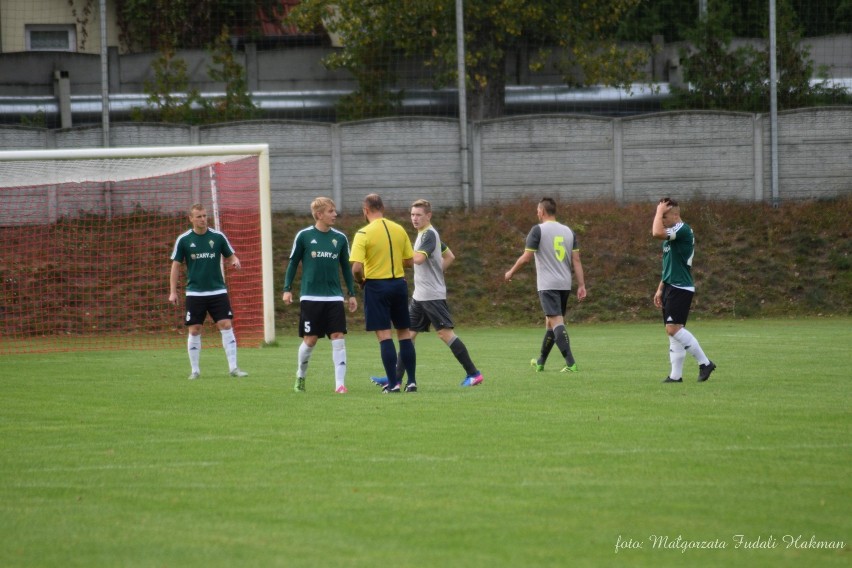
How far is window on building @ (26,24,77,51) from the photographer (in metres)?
34.5

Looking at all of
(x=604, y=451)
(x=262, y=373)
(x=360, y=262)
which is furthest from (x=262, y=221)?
(x=604, y=451)

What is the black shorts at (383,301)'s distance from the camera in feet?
36.9

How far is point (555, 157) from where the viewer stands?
27578mm

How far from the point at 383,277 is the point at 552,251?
2.95m

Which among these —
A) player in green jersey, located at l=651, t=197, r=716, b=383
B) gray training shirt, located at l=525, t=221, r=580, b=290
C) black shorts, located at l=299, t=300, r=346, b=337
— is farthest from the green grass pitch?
gray training shirt, located at l=525, t=221, r=580, b=290

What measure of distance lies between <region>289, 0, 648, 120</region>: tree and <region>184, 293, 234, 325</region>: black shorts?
15.6m

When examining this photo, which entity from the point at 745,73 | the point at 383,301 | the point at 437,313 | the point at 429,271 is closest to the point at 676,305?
the point at 437,313

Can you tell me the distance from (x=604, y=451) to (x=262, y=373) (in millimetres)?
7074

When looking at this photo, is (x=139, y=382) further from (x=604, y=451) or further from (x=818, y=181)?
(x=818, y=181)

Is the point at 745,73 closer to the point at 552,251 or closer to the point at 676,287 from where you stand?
the point at 552,251

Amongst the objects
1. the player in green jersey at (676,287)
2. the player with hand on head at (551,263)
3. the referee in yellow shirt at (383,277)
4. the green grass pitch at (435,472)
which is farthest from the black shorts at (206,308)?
the player in green jersey at (676,287)

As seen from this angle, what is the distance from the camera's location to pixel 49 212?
22.8 m

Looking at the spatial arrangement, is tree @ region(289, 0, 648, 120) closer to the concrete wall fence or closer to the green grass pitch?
the concrete wall fence

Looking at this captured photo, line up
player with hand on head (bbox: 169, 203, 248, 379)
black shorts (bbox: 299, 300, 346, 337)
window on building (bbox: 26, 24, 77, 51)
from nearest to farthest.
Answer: black shorts (bbox: 299, 300, 346, 337) < player with hand on head (bbox: 169, 203, 248, 379) < window on building (bbox: 26, 24, 77, 51)
